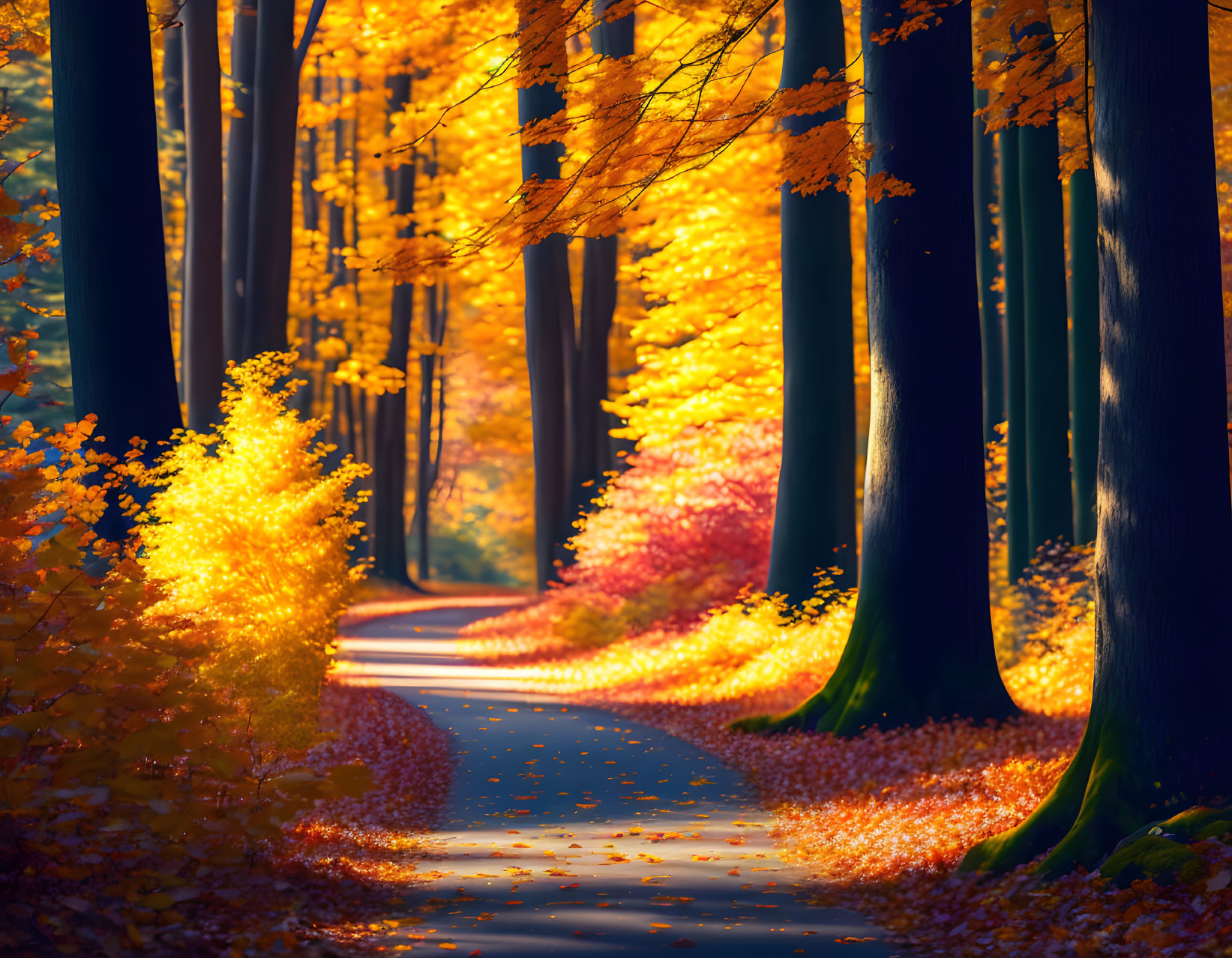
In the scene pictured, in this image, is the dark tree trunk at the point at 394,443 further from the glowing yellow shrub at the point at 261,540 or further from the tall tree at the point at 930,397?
A: the tall tree at the point at 930,397

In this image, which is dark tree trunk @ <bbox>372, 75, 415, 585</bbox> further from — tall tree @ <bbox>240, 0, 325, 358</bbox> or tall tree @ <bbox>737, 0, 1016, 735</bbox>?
tall tree @ <bbox>737, 0, 1016, 735</bbox>

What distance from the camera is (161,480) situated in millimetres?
10992

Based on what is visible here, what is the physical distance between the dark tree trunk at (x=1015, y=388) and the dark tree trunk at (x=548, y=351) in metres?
7.63

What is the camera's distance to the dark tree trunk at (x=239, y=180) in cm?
1622

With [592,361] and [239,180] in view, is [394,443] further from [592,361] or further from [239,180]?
[239,180]

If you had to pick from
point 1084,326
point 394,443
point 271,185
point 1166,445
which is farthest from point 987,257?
point 394,443

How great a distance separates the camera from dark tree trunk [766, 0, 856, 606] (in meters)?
16.3

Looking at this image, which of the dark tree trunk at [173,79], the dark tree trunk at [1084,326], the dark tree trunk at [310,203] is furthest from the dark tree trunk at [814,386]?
the dark tree trunk at [310,203]

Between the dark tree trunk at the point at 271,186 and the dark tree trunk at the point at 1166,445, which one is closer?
the dark tree trunk at the point at 1166,445

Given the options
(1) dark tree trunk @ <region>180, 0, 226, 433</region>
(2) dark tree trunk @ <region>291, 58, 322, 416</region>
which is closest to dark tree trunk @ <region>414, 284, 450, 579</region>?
(2) dark tree trunk @ <region>291, 58, 322, 416</region>

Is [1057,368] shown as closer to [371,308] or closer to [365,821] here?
[365,821]

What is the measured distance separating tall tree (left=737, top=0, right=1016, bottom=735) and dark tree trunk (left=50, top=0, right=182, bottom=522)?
6.47 metres

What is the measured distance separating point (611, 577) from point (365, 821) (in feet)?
44.0

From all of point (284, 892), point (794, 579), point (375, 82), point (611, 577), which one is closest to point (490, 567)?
point (375, 82)
